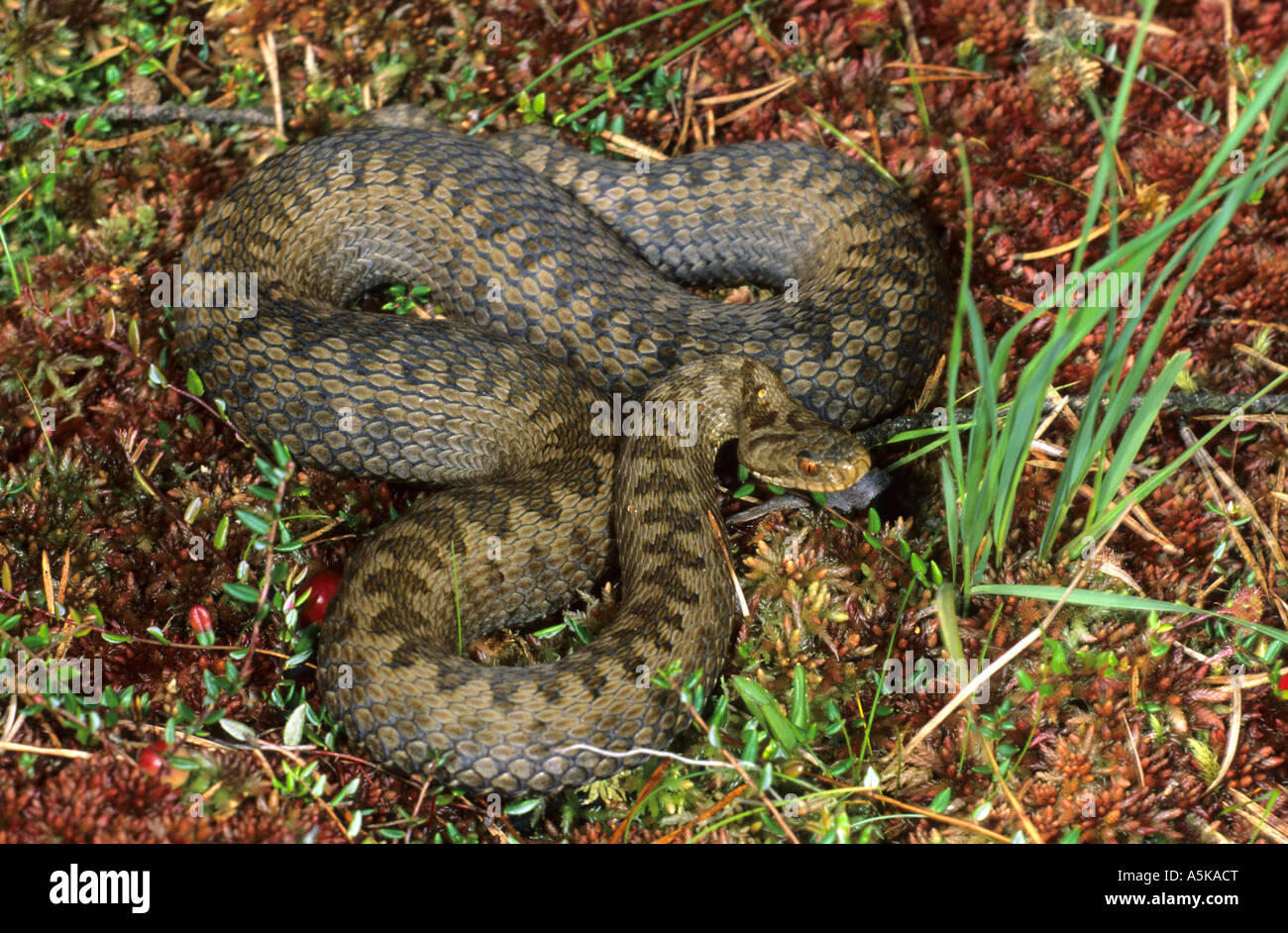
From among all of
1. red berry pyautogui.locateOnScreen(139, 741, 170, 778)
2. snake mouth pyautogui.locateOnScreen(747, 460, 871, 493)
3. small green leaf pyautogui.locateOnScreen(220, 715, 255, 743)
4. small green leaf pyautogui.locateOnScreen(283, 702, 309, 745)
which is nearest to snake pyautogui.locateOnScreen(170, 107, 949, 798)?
snake mouth pyautogui.locateOnScreen(747, 460, 871, 493)

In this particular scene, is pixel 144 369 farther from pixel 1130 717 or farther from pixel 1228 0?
pixel 1228 0

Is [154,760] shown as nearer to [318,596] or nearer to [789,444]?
[318,596]

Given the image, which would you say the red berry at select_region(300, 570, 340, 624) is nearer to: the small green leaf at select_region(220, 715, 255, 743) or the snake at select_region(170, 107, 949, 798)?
the snake at select_region(170, 107, 949, 798)

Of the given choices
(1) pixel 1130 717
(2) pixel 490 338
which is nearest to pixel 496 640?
(2) pixel 490 338

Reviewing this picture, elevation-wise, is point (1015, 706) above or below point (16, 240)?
below

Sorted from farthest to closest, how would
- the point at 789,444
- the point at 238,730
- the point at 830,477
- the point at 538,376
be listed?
1. the point at 538,376
2. the point at 789,444
3. the point at 830,477
4. the point at 238,730

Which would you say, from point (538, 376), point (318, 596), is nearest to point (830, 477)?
point (538, 376)
